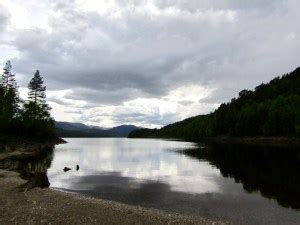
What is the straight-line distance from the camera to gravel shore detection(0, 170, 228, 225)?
26234 millimetres

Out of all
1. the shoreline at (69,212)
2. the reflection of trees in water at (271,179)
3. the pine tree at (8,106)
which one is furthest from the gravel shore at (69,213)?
the pine tree at (8,106)

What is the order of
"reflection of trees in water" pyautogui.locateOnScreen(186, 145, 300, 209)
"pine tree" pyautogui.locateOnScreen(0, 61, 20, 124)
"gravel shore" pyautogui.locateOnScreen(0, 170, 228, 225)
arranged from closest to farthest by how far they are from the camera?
"gravel shore" pyautogui.locateOnScreen(0, 170, 228, 225)
"reflection of trees in water" pyautogui.locateOnScreen(186, 145, 300, 209)
"pine tree" pyautogui.locateOnScreen(0, 61, 20, 124)

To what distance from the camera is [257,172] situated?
58.7 m

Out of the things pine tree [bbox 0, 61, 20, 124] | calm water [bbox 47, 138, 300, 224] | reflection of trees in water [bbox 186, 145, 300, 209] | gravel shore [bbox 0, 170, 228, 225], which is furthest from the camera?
pine tree [bbox 0, 61, 20, 124]

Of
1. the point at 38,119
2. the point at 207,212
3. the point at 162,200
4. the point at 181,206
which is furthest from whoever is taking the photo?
the point at 38,119

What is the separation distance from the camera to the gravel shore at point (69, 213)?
2623 cm

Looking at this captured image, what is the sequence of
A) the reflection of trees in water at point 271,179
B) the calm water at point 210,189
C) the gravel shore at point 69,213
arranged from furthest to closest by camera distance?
1. the reflection of trees in water at point 271,179
2. the calm water at point 210,189
3. the gravel shore at point 69,213

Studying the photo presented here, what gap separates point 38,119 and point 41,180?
331 ft

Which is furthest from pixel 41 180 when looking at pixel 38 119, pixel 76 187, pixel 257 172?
pixel 38 119

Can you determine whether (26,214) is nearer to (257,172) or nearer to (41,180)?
(41,180)

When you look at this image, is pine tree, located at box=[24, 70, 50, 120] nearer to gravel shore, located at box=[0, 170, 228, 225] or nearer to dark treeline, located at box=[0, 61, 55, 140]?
dark treeline, located at box=[0, 61, 55, 140]

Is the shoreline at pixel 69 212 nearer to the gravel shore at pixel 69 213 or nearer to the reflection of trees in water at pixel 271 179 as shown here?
the gravel shore at pixel 69 213

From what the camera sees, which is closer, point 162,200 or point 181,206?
point 181,206

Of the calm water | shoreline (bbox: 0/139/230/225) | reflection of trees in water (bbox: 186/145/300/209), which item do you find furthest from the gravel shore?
reflection of trees in water (bbox: 186/145/300/209)
